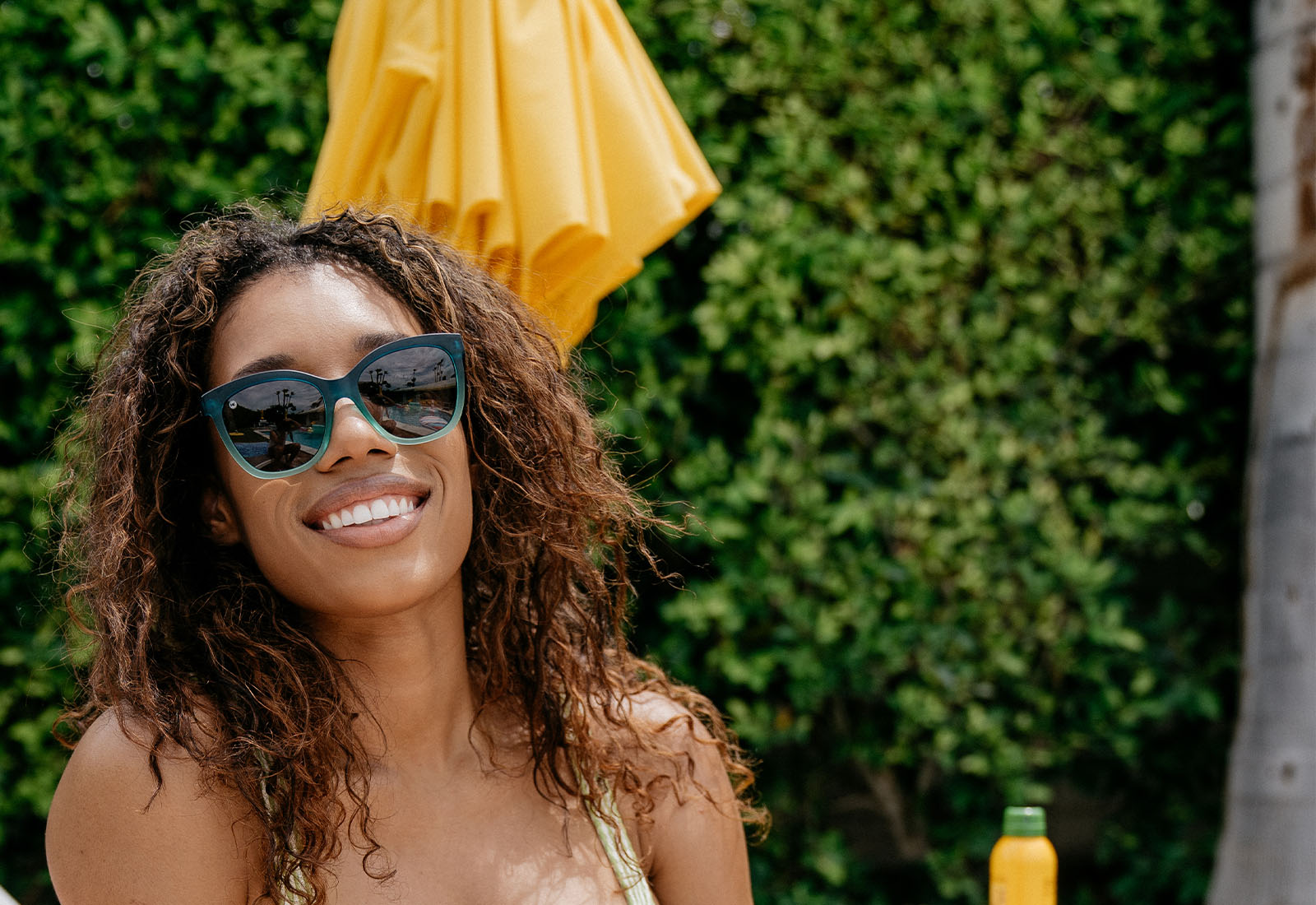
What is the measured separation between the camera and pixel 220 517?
1.79 meters

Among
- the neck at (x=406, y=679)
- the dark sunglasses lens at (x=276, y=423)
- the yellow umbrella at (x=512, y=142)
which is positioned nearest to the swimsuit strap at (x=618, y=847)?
the neck at (x=406, y=679)

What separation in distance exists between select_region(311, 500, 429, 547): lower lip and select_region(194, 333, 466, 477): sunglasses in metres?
0.10

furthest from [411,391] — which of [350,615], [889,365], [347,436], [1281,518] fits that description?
[1281,518]

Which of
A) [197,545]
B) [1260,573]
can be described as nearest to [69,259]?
[197,545]

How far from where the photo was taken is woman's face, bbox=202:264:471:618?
1660 mm

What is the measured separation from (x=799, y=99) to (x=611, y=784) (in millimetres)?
2321

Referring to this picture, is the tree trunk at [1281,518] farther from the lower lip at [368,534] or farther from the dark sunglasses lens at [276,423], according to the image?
the dark sunglasses lens at [276,423]

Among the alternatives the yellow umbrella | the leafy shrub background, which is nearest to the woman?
the yellow umbrella

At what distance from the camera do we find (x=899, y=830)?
3.81 meters

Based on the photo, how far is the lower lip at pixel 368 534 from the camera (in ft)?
5.44

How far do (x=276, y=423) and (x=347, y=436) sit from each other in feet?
0.30

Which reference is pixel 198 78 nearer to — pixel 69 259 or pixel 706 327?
pixel 69 259

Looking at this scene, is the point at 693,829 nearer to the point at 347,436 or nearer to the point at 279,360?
the point at 347,436

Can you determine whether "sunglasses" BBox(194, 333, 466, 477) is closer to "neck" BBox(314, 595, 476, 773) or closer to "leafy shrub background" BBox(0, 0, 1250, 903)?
"neck" BBox(314, 595, 476, 773)
